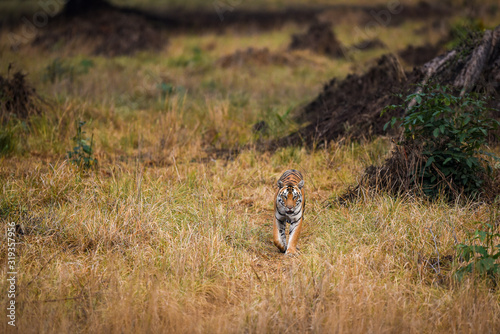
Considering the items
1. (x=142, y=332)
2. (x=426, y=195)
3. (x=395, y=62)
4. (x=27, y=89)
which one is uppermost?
(x=395, y=62)

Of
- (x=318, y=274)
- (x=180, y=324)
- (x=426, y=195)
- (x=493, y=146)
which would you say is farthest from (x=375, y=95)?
(x=180, y=324)

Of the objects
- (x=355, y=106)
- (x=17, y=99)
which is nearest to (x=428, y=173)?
(x=355, y=106)

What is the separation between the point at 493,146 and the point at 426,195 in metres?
2.21

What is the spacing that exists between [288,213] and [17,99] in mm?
5155

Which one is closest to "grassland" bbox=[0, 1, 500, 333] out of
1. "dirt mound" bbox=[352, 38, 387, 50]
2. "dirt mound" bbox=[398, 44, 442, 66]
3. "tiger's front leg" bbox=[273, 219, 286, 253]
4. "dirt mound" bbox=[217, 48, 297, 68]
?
"tiger's front leg" bbox=[273, 219, 286, 253]

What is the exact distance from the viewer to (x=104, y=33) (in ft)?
51.3

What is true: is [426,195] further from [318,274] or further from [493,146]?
Result: [493,146]

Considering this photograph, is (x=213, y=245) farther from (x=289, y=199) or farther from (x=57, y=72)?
(x=57, y=72)

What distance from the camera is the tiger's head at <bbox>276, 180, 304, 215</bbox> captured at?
11.9ft

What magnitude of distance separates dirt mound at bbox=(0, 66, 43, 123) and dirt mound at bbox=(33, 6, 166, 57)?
7.79 m

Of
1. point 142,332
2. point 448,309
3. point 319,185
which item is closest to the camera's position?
point 142,332

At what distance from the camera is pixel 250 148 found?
6.36 m

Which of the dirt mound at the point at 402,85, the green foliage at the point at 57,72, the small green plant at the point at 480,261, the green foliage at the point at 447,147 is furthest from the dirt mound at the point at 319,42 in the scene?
the small green plant at the point at 480,261

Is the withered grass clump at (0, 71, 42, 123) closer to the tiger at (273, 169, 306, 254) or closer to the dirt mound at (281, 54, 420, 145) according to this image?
the dirt mound at (281, 54, 420, 145)
